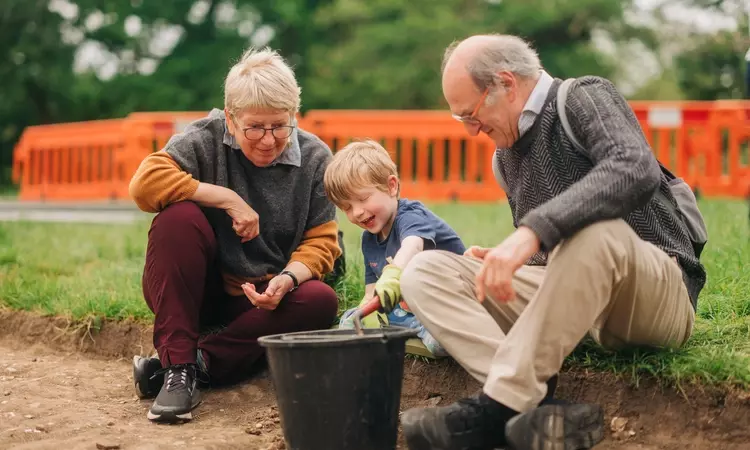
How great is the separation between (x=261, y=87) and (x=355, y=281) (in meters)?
1.23

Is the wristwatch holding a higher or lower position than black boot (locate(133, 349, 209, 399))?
higher

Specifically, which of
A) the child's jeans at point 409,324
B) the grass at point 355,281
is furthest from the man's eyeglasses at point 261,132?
the grass at point 355,281

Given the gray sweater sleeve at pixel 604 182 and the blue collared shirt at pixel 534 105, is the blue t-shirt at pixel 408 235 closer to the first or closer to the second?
the blue collared shirt at pixel 534 105

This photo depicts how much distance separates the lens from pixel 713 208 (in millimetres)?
7844

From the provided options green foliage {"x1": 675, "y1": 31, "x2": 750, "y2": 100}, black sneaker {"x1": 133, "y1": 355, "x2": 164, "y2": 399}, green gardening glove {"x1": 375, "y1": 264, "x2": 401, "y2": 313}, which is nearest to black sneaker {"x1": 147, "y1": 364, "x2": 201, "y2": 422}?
black sneaker {"x1": 133, "y1": 355, "x2": 164, "y2": 399}

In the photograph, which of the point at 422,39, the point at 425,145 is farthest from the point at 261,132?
the point at 422,39

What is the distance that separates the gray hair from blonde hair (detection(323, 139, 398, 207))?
2.41 feet

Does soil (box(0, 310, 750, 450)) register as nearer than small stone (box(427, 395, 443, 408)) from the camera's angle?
Yes

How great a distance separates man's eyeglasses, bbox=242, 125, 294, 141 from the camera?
3.80 metres

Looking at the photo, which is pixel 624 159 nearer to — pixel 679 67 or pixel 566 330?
pixel 566 330

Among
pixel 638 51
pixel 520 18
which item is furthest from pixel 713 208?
pixel 638 51

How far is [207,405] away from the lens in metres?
4.00

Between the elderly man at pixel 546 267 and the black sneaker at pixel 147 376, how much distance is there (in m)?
1.35

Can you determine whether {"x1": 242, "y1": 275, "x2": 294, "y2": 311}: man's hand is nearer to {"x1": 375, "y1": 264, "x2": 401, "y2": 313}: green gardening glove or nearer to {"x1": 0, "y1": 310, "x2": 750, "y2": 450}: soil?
{"x1": 0, "y1": 310, "x2": 750, "y2": 450}: soil
